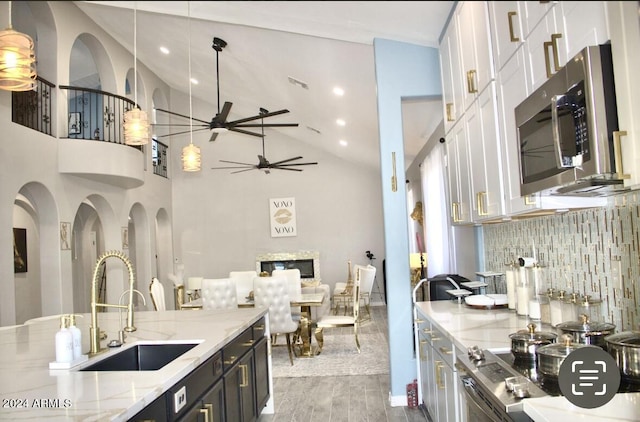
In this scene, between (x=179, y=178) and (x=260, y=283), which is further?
(x=179, y=178)

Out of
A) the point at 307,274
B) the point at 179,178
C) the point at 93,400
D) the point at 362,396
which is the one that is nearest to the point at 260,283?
the point at 362,396

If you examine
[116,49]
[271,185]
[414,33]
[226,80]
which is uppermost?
[116,49]

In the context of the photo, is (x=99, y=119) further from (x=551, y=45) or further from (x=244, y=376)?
(x=551, y=45)

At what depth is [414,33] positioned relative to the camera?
550 mm

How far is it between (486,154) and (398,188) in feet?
5.71

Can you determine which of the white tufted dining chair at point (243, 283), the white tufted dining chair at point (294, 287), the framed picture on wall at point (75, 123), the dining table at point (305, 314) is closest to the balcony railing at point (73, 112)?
the framed picture on wall at point (75, 123)

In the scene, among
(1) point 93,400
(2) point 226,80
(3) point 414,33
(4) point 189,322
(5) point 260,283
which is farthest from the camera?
(2) point 226,80

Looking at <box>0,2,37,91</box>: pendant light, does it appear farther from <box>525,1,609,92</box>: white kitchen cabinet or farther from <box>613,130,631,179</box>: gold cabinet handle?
<box>613,130,631,179</box>: gold cabinet handle

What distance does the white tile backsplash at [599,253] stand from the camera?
67.4 inches

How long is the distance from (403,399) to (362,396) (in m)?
0.42

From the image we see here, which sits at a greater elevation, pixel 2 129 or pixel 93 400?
pixel 2 129

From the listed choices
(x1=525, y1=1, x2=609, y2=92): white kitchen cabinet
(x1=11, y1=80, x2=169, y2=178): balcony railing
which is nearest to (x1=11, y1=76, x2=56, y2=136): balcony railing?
(x1=11, y1=80, x2=169, y2=178): balcony railing

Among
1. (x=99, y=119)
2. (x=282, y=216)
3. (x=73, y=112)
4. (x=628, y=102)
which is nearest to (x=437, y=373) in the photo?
(x=628, y=102)

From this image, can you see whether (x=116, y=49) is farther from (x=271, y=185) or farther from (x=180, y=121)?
(x=271, y=185)
